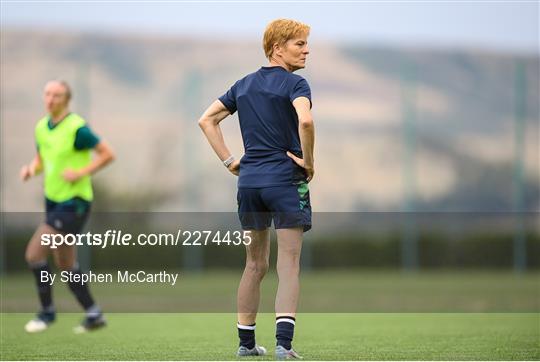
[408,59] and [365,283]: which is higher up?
[408,59]

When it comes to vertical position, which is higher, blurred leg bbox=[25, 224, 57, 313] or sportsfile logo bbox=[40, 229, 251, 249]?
blurred leg bbox=[25, 224, 57, 313]

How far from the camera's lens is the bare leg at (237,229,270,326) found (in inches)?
253

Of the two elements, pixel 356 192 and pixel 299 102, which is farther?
pixel 356 192

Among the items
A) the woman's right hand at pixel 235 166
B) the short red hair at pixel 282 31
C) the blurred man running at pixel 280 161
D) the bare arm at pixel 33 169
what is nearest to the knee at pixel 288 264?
the blurred man running at pixel 280 161

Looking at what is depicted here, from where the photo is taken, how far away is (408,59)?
89.5ft

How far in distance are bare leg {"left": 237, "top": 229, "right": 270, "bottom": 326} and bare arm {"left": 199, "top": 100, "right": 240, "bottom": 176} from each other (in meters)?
0.47

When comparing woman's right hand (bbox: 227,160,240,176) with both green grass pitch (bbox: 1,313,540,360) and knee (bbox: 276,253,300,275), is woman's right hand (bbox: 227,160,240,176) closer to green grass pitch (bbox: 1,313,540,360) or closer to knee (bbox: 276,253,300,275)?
knee (bbox: 276,253,300,275)

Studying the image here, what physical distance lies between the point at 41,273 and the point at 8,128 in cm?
1373

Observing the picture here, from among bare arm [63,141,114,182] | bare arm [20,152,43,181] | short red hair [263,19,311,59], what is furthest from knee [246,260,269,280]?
bare arm [20,152,43,181]

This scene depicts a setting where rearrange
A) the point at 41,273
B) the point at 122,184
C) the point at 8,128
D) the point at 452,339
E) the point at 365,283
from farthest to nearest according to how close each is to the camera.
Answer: the point at 122,184 < the point at 8,128 < the point at 365,283 < the point at 41,273 < the point at 452,339

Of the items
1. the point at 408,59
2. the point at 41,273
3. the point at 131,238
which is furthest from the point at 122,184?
the point at 41,273

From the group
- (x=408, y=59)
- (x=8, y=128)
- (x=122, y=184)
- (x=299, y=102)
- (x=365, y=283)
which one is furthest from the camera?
(x=408, y=59)

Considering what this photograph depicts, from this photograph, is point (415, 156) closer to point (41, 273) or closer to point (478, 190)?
point (478, 190)

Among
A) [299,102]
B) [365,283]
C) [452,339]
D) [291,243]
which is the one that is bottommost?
[365,283]
